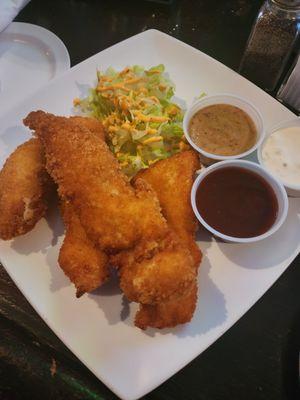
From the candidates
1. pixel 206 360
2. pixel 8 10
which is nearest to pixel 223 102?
pixel 206 360

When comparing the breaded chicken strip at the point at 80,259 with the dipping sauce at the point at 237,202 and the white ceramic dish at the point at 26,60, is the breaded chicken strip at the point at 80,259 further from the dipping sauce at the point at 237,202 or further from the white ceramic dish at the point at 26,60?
the white ceramic dish at the point at 26,60

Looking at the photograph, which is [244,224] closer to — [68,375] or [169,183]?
[169,183]

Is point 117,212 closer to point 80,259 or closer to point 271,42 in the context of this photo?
point 80,259

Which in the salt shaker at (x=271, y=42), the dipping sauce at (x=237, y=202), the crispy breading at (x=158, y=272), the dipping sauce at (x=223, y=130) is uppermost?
the salt shaker at (x=271, y=42)

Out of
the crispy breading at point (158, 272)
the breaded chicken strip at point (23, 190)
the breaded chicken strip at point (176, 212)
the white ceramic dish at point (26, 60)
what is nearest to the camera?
the crispy breading at point (158, 272)

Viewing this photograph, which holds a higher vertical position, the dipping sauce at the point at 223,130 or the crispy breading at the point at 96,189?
the dipping sauce at the point at 223,130

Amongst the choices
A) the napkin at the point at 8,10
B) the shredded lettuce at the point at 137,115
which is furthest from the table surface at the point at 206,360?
the napkin at the point at 8,10
